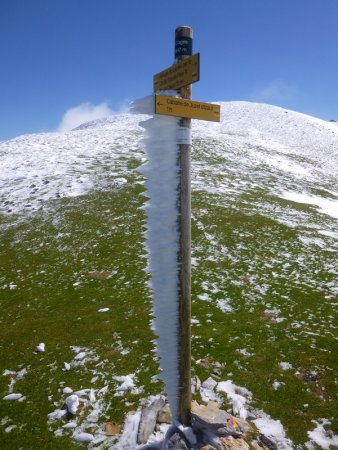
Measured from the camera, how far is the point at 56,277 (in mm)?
16266

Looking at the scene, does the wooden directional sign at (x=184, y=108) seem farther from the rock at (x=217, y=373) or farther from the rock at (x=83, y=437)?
the rock at (x=83, y=437)

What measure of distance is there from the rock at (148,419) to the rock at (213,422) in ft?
3.21

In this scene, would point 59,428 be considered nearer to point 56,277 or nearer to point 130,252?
point 56,277

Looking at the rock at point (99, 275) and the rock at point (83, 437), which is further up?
the rock at point (99, 275)

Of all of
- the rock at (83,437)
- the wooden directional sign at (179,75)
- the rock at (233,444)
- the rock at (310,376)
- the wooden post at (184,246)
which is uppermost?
the wooden directional sign at (179,75)

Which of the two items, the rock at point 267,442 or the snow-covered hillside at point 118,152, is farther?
the snow-covered hillside at point 118,152

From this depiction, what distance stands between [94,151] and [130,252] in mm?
29715

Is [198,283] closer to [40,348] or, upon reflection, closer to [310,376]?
[310,376]

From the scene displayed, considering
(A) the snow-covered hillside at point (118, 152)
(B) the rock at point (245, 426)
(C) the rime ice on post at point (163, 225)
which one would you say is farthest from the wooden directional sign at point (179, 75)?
(A) the snow-covered hillside at point (118, 152)

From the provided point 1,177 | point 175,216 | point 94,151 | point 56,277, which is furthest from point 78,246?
point 94,151

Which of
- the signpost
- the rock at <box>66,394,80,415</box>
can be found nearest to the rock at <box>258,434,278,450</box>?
the signpost

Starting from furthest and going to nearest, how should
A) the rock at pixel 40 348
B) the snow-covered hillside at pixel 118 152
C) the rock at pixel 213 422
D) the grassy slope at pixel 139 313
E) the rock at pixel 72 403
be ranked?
the snow-covered hillside at pixel 118 152 → the rock at pixel 40 348 → the grassy slope at pixel 139 313 → the rock at pixel 72 403 → the rock at pixel 213 422

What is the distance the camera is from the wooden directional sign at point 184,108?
6.04 meters

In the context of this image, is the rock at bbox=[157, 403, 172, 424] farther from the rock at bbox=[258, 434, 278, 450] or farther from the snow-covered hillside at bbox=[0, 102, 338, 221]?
the snow-covered hillside at bbox=[0, 102, 338, 221]
